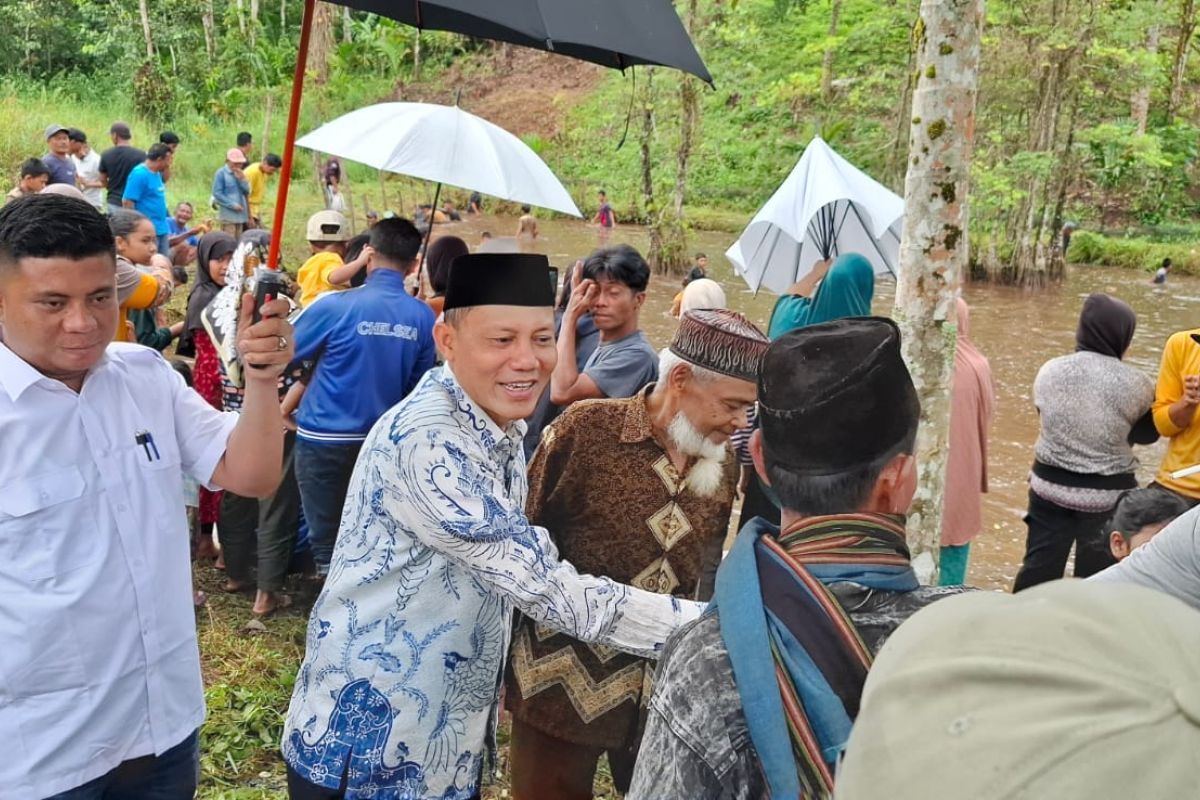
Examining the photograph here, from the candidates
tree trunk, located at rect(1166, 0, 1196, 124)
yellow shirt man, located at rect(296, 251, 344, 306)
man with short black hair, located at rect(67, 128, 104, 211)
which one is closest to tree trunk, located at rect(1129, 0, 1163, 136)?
tree trunk, located at rect(1166, 0, 1196, 124)

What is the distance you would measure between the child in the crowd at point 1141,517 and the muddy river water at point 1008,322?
9.39 feet

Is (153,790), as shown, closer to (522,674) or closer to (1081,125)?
(522,674)

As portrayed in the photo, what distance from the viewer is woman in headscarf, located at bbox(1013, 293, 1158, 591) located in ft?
15.5

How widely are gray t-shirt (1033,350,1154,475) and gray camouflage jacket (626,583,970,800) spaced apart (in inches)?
149

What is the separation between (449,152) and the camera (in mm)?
5703

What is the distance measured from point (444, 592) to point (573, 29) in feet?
4.35

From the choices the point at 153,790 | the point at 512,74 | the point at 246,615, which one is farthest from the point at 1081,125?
the point at 153,790

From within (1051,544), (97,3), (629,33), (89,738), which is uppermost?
(97,3)

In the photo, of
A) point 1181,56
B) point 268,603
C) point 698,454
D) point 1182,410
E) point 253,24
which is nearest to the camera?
point 698,454

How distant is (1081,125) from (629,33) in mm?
25118

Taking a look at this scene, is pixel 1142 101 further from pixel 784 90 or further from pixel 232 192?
pixel 232 192

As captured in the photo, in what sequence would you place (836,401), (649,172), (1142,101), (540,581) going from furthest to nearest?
(1142,101) → (649,172) → (540,581) → (836,401)

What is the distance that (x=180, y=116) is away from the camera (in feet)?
80.2

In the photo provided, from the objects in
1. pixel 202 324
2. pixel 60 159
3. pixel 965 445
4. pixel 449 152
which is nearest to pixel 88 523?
pixel 202 324
